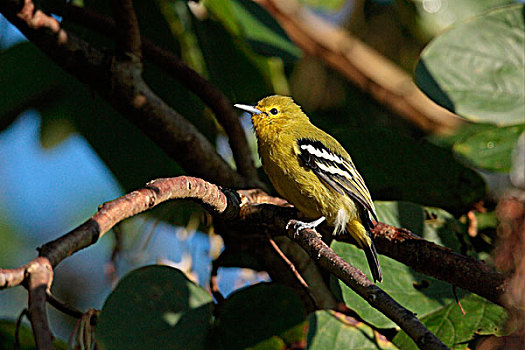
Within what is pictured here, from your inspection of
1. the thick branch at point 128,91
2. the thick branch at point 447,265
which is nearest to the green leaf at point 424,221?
the thick branch at point 447,265

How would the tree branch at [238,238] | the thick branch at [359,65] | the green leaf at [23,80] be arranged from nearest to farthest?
the tree branch at [238,238] → the green leaf at [23,80] → the thick branch at [359,65]

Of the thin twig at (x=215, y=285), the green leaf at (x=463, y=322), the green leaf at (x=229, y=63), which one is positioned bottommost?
the green leaf at (x=463, y=322)

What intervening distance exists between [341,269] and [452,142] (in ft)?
4.38

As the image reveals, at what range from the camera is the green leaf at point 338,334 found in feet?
4.93

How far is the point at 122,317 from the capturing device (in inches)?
60.5

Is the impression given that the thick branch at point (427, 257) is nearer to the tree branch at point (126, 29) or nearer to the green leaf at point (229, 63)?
the tree branch at point (126, 29)

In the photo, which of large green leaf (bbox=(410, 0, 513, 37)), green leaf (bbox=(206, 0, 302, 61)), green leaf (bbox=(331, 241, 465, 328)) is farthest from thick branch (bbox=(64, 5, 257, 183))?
large green leaf (bbox=(410, 0, 513, 37))

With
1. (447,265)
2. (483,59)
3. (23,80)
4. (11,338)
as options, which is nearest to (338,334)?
(447,265)

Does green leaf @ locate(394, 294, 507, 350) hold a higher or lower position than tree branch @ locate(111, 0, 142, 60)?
lower

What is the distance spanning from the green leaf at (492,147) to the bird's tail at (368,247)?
1.47ft

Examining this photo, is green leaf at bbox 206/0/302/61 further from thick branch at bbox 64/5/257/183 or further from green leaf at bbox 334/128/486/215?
green leaf at bbox 334/128/486/215

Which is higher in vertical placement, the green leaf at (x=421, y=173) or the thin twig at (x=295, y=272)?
the thin twig at (x=295, y=272)

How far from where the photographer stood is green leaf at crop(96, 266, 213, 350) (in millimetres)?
1521

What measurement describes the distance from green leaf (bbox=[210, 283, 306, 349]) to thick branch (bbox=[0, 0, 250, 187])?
1.46 feet
